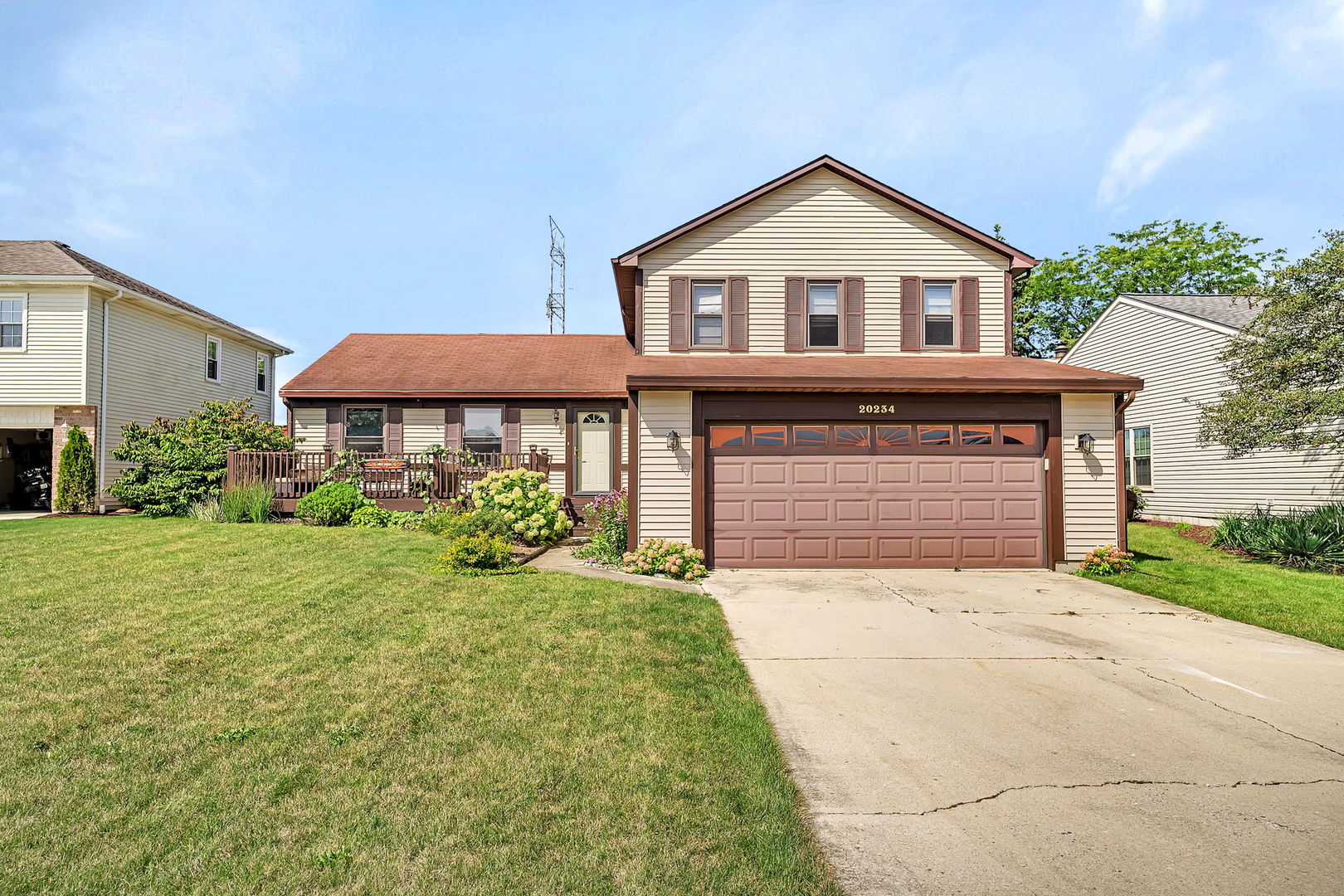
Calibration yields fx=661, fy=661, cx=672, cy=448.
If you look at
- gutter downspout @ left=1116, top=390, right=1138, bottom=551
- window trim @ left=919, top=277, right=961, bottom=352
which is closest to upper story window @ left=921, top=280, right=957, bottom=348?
window trim @ left=919, top=277, right=961, bottom=352

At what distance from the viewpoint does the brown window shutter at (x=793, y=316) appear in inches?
512

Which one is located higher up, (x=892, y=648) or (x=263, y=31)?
(x=263, y=31)

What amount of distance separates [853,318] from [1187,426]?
10.8 m

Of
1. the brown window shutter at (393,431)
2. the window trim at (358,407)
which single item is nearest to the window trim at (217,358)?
the window trim at (358,407)

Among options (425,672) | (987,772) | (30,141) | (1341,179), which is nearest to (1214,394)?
(1341,179)

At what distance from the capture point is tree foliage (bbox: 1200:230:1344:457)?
11.6m

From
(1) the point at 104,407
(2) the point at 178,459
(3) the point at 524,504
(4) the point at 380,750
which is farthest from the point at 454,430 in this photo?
(4) the point at 380,750

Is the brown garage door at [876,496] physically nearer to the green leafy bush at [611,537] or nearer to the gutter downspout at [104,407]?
the green leafy bush at [611,537]

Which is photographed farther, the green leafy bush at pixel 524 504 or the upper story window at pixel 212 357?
the upper story window at pixel 212 357

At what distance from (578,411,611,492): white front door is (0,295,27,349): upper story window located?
14.5 metres

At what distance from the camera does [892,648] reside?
20.7 ft

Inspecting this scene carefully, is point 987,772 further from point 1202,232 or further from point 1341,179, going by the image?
point 1202,232

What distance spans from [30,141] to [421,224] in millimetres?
9499

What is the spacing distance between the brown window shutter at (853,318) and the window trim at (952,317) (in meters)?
1.20
